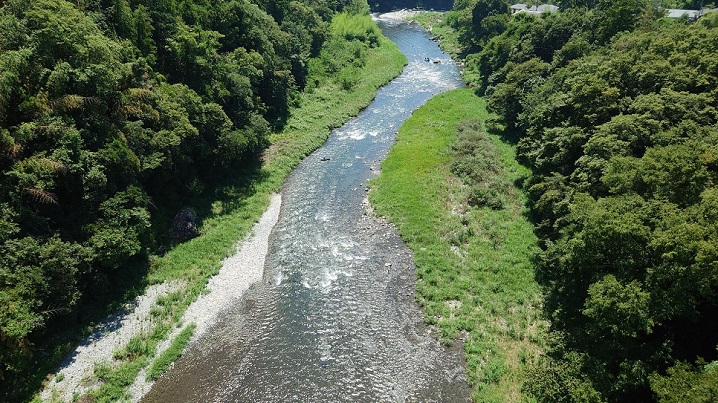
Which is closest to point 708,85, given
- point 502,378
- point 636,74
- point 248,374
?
point 636,74

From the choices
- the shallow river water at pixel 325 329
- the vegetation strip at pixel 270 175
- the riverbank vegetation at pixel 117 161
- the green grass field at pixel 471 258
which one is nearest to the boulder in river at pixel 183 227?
the riverbank vegetation at pixel 117 161

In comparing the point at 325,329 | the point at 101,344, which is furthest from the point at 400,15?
the point at 101,344

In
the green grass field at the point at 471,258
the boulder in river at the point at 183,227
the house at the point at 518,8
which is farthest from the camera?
the house at the point at 518,8

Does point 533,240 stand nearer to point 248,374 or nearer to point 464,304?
point 464,304

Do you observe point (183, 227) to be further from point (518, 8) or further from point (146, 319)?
point (518, 8)

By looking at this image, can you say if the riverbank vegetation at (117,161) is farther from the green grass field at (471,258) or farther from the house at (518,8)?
the house at (518,8)

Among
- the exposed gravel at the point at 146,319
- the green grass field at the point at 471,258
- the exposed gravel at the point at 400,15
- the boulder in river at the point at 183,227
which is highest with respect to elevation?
the exposed gravel at the point at 400,15

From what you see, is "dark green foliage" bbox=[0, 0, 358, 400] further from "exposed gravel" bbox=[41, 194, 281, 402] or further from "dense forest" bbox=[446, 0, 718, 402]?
"dense forest" bbox=[446, 0, 718, 402]
